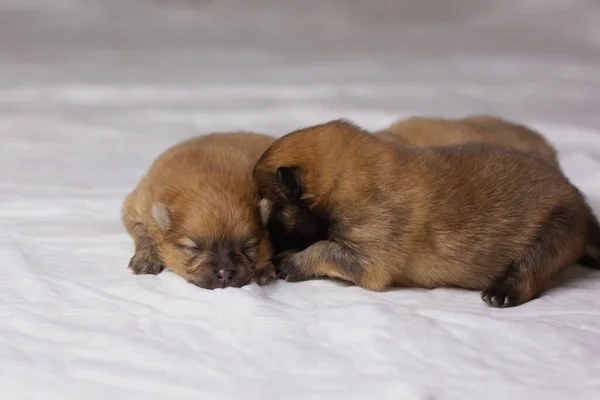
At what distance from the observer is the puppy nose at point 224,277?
4891 millimetres

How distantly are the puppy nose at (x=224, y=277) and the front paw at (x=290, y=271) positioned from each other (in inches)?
16.2

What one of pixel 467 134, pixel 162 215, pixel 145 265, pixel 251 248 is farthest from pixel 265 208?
pixel 467 134

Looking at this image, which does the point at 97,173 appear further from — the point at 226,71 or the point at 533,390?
the point at 533,390

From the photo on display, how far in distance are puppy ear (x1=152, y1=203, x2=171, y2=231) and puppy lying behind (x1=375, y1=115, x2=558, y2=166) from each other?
192 centimetres

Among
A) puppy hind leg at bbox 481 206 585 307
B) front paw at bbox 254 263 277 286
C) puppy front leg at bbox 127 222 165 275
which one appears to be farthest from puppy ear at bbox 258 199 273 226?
puppy hind leg at bbox 481 206 585 307

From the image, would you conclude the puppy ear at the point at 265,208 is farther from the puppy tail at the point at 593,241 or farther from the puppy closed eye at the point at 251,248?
the puppy tail at the point at 593,241

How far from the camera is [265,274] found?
5.14 m

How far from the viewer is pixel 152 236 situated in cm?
533

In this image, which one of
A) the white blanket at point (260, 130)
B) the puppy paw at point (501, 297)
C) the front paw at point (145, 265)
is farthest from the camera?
the front paw at point (145, 265)

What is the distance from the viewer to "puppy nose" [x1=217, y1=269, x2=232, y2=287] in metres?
4.89

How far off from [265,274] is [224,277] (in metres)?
0.32

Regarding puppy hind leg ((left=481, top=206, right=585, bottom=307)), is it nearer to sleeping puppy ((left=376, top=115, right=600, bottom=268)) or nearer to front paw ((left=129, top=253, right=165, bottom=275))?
sleeping puppy ((left=376, top=115, right=600, bottom=268))

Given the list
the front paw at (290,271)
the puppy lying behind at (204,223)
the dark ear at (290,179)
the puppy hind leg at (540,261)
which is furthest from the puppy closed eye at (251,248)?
the puppy hind leg at (540,261)

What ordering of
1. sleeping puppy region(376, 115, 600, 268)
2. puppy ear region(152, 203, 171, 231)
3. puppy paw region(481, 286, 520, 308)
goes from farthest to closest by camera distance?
sleeping puppy region(376, 115, 600, 268) < puppy ear region(152, 203, 171, 231) < puppy paw region(481, 286, 520, 308)
